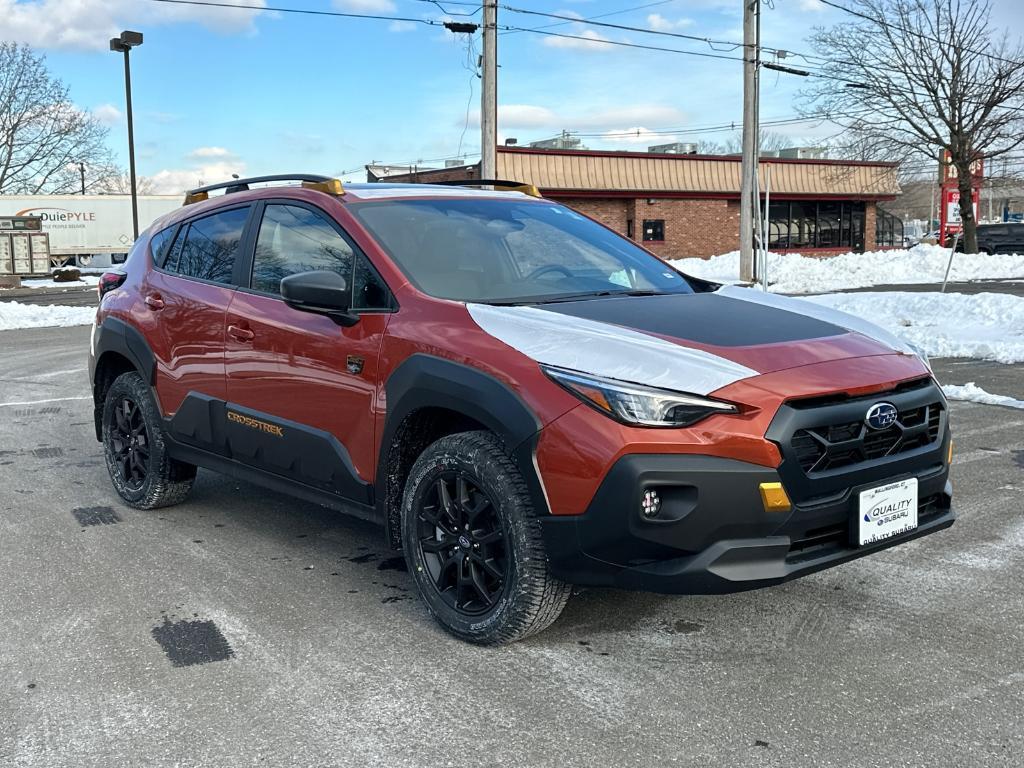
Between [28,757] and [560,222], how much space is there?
324 centimetres

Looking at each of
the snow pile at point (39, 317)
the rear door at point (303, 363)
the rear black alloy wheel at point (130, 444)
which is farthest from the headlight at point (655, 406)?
the snow pile at point (39, 317)

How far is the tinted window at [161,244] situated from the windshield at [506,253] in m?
1.77

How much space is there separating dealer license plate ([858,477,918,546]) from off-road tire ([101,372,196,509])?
12.2 ft

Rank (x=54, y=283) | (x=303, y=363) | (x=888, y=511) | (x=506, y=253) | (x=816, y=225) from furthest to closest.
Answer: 1. (x=816, y=225)
2. (x=54, y=283)
3. (x=506, y=253)
4. (x=303, y=363)
5. (x=888, y=511)

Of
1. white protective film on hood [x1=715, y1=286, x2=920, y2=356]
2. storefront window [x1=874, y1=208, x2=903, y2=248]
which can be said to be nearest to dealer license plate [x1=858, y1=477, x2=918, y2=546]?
white protective film on hood [x1=715, y1=286, x2=920, y2=356]

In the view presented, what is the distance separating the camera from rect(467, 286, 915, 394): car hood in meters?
3.14

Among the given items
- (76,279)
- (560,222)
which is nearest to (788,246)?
(76,279)

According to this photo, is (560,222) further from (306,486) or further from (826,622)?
(826,622)

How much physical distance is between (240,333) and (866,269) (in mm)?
31143

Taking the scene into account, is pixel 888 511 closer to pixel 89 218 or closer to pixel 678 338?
pixel 678 338

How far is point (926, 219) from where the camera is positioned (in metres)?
132

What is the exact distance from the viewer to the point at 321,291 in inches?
151

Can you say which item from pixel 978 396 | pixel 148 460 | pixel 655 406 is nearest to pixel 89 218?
pixel 148 460

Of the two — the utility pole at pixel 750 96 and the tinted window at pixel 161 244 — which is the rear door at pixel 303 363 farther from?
the utility pole at pixel 750 96
